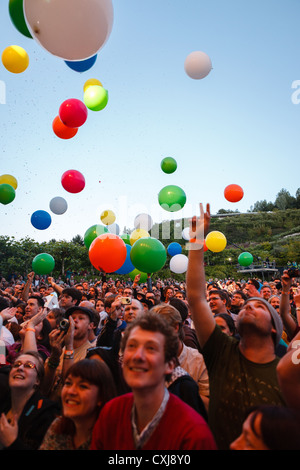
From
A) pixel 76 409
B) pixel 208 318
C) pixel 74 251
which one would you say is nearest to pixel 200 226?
pixel 208 318

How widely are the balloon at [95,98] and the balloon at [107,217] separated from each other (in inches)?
101

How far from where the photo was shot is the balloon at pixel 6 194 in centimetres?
618

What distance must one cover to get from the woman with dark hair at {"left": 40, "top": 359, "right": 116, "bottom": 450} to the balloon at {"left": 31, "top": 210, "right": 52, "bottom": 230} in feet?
17.9

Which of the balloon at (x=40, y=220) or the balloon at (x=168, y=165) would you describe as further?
the balloon at (x=168, y=165)

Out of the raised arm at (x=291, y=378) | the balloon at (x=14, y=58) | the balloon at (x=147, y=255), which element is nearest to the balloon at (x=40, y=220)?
the balloon at (x=147, y=255)

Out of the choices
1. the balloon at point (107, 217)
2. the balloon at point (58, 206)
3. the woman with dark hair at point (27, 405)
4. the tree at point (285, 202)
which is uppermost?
the tree at point (285, 202)

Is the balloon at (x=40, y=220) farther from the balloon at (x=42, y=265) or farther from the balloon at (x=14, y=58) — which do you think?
the balloon at (x=14, y=58)

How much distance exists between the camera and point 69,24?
3074mm

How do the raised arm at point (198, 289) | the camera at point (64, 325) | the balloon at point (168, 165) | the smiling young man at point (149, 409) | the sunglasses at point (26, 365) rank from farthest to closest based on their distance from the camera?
1. the balloon at point (168, 165)
2. the camera at point (64, 325)
3. the sunglasses at point (26, 365)
4. the raised arm at point (198, 289)
5. the smiling young man at point (149, 409)

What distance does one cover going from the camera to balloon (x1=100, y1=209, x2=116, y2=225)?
7.36 m

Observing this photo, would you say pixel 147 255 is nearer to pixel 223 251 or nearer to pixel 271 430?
pixel 271 430

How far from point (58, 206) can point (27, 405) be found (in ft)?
18.2

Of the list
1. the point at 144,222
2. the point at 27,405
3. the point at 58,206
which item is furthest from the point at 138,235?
the point at 27,405
